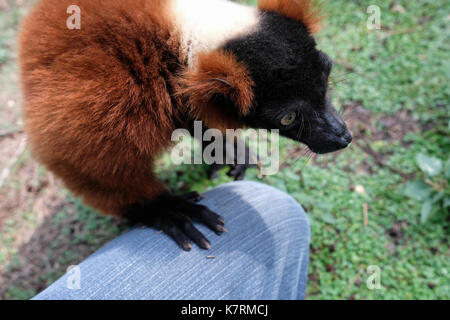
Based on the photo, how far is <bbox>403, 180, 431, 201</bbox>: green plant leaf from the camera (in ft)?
9.12

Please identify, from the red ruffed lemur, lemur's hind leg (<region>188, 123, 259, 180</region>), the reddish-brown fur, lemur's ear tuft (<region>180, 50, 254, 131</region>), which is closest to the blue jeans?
the red ruffed lemur

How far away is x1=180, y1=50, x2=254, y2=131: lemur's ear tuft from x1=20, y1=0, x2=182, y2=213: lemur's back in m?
0.18

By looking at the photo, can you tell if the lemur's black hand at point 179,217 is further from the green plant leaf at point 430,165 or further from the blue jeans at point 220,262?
the green plant leaf at point 430,165

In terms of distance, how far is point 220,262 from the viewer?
1946 mm

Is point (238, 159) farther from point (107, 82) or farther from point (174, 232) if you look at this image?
point (107, 82)

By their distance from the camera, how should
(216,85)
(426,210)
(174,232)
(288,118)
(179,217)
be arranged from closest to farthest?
(216,85) < (288,118) < (174,232) < (179,217) < (426,210)

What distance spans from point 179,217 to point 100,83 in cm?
98

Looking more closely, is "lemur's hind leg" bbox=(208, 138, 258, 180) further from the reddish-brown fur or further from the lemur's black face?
Answer: the reddish-brown fur

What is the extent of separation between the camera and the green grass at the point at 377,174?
271 cm

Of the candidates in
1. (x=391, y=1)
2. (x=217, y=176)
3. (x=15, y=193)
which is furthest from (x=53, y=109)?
(x=391, y=1)

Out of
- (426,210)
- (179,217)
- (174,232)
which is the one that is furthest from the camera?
(426,210)

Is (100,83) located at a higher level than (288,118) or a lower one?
higher

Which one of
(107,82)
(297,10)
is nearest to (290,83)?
(297,10)

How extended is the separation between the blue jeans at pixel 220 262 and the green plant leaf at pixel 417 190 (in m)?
1.14
